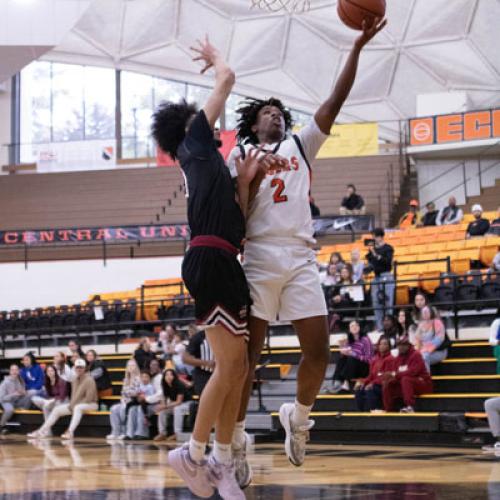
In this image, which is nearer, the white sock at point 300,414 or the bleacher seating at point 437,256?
the white sock at point 300,414

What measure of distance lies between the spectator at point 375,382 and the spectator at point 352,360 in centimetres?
39

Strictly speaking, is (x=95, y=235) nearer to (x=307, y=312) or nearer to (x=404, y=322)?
(x=404, y=322)

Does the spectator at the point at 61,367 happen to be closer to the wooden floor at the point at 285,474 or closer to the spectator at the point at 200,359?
the wooden floor at the point at 285,474

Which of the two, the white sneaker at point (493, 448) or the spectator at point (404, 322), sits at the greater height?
the spectator at point (404, 322)

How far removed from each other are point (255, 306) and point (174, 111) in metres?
1.02

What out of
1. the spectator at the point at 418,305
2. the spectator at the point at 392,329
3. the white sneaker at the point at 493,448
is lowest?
the white sneaker at the point at 493,448

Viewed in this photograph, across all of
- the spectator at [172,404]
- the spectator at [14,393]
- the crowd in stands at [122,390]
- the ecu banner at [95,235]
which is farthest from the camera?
the ecu banner at [95,235]

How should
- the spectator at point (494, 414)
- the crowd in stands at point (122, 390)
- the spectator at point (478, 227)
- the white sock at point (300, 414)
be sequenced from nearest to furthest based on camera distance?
the white sock at point (300, 414) < the spectator at point (494, 414) < the crowd in stands at point (122, 390) < the spectator at point (478, 227)

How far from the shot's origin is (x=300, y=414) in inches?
194

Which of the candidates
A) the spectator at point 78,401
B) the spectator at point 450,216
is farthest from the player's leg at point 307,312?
the spectator at point 450,216

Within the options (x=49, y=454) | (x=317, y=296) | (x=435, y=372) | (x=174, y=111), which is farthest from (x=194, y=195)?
(x=435, y=372)

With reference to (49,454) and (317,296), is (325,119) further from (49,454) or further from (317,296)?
(49,454)

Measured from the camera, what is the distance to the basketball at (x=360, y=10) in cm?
473

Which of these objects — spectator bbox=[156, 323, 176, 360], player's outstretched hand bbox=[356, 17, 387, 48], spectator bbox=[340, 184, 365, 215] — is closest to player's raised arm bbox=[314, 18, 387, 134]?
player's outstretched hand bbox=[356, 17, 387, 48]
